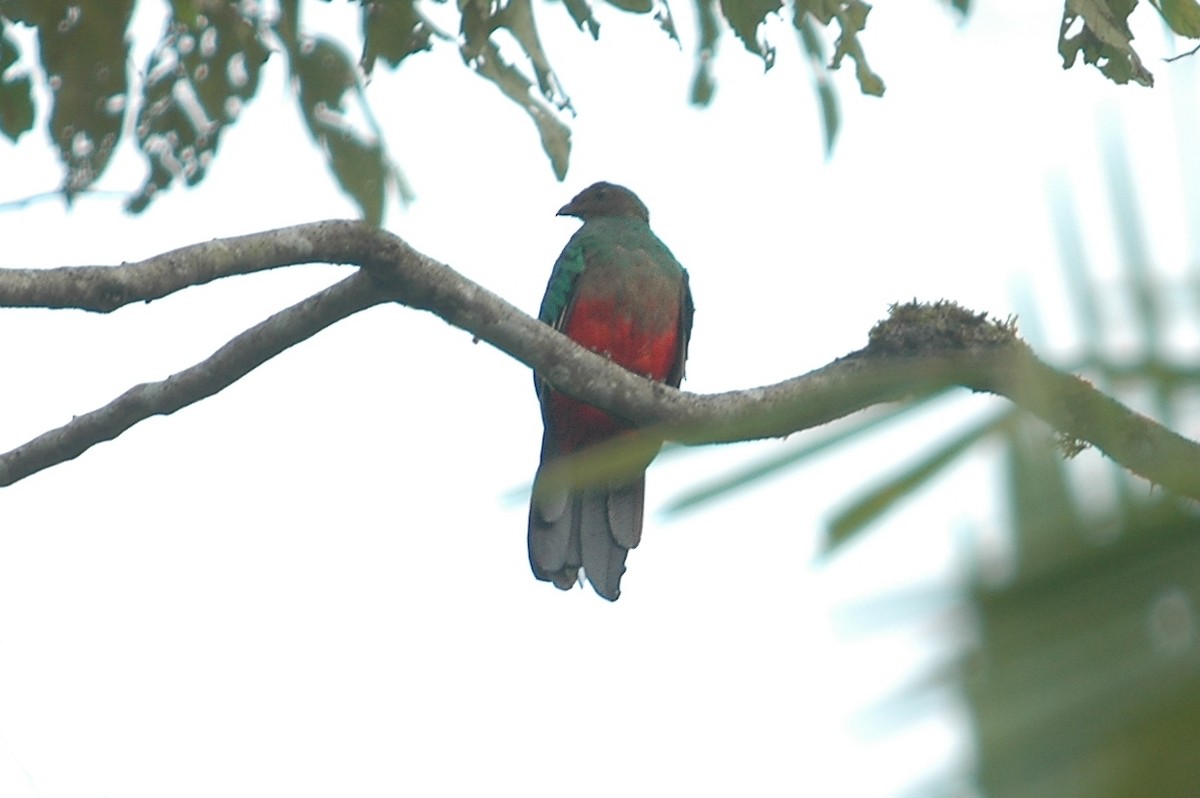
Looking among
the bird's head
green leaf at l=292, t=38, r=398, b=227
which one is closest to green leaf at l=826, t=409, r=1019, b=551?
green leaf at l=292, t=38, r=398, b=227

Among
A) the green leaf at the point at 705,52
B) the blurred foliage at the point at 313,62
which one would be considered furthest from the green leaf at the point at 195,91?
the green leaf at the point at 705,52

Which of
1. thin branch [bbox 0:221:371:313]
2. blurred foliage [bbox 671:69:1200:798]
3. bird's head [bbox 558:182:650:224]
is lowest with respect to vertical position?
blurred foliage [bbox 671:69:1200:798]

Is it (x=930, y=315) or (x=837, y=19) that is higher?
(x=837, y=19)

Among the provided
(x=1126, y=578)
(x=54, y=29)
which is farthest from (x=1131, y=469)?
(x=54, y=29)

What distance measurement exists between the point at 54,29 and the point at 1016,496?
272 cm

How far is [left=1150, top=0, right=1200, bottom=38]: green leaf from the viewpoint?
2.82m

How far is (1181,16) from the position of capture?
2.83 m

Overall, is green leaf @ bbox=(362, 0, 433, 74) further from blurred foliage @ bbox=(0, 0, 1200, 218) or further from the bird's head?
the bird's head

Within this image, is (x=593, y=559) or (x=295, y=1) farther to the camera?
(x=593, y=559)

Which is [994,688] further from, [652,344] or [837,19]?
[652,344]

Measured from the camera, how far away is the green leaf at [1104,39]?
305cm

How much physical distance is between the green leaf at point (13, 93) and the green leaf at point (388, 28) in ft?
2.47

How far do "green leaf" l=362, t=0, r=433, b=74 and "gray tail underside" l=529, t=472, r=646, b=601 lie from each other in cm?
267

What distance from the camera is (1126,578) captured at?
42cm
